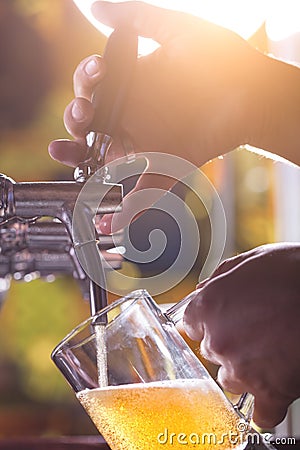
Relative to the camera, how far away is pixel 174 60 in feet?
2.40

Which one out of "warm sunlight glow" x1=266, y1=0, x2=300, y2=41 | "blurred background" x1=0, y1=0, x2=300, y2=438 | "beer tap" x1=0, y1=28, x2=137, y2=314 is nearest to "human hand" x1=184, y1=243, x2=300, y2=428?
"beer tap" x1=0, y1=28, x2=137, y2=314

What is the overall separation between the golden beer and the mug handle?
14 mm

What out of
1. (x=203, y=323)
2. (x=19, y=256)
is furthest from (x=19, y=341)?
(x=203, y=323)

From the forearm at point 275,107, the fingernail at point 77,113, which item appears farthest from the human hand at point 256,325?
the forearm at point 275,107

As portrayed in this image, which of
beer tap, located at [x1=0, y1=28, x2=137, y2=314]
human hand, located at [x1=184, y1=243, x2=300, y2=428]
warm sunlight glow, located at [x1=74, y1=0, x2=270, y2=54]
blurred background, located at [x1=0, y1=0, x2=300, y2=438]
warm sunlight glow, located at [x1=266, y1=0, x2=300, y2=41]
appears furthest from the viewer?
blurred background, located at [x1=0, y1=0, x2=300, y2=438]

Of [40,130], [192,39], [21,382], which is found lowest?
[21,382]

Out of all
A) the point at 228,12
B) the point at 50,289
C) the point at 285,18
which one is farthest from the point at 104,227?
the point at 50,289

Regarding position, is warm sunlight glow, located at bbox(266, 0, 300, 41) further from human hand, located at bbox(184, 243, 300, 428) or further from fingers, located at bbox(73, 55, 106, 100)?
human hand, located at bbox(184, 243, 300, 428)

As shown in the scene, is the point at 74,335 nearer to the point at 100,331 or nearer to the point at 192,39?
the point at 100,331

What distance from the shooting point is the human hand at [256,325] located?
0.47 metres

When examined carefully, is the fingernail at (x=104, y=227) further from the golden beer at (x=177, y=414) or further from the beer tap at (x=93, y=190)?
the golden beer at (x=177, y=414)

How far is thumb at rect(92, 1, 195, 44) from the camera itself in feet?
2.15

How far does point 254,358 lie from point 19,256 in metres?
0.45

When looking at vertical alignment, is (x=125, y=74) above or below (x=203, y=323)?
above
